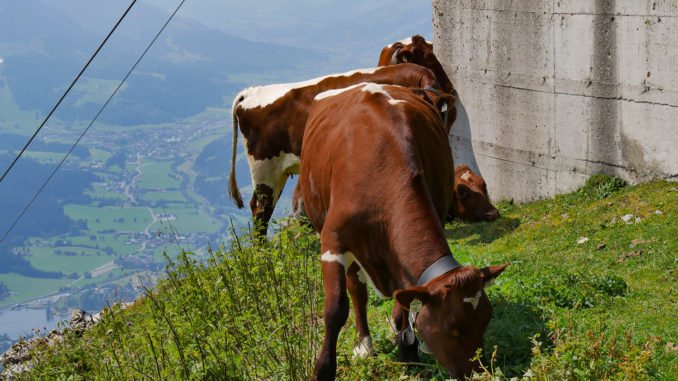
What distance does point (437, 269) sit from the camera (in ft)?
13.2

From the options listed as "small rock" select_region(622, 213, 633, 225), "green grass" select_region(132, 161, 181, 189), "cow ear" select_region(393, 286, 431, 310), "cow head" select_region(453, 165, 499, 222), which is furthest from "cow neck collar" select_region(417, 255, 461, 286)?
"green grass" select_region(132, 161, 181, 189)

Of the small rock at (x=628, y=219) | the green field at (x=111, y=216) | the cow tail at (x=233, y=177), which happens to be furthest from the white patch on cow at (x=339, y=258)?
the green field at (x=111, y=216)

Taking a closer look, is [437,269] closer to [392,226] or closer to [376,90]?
[392,226]

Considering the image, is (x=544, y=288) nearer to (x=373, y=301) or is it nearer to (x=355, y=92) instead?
(x=373, y=301)

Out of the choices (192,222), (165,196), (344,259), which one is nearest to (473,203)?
(344,259)

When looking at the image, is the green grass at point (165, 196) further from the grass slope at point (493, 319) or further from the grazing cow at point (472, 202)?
the grass slope at point (493, 319)

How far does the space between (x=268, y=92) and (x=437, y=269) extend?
7345 mm

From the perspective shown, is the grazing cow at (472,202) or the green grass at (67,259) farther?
the green grass at (67,259)

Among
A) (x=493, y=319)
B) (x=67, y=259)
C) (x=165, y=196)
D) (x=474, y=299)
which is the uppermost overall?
(x=474, y=299)

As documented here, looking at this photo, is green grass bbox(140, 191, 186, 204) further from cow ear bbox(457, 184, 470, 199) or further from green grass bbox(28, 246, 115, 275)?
cow ear bbox(457, 184, 470, 199)

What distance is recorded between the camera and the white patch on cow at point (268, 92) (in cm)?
1063

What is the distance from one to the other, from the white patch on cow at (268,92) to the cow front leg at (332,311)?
20.5 feet

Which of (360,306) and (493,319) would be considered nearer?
(360,306)

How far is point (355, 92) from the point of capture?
19.4 feet
